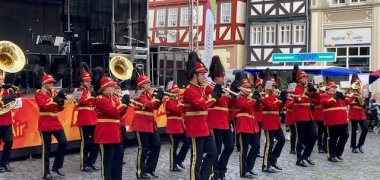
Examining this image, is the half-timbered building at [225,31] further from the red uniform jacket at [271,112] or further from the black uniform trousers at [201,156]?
the black uniform trousers at [201,156]

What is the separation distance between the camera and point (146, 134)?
367 inches

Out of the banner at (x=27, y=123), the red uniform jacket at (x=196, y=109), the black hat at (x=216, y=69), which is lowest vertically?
the banner at (x=27, y=123)

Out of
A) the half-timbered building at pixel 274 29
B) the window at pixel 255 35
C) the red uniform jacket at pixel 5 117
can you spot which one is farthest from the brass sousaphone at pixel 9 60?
the window at pixel 255 35

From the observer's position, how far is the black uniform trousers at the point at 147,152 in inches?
361

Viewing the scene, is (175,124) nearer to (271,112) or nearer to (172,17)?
(271,112)

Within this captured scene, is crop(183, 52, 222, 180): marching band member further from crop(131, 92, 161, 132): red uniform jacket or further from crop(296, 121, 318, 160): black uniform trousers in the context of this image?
crop(296, 121, 318, 160): black uniform trousers

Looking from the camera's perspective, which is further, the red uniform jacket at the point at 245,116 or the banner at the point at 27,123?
the banner at the point at 27,123

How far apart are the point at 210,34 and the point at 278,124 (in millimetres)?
6188

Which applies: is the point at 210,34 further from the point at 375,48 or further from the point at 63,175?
the point at 375,48

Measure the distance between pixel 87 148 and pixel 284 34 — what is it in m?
22.5

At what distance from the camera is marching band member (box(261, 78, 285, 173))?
9.70 meters

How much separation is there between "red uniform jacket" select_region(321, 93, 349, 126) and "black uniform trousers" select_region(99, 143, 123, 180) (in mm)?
5307

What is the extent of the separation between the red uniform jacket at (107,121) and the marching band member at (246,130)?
95.3 inches

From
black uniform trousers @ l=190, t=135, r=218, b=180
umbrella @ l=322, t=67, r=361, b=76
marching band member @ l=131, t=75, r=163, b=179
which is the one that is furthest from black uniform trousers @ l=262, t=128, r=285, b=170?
umbrella @ l=322, t=67, r=361, b=76
